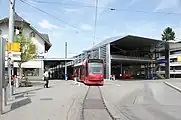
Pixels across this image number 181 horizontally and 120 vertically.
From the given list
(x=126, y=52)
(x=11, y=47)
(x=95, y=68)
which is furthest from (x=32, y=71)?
(x=11, y=47)

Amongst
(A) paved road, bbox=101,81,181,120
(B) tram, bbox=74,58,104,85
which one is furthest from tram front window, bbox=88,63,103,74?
(A) paved road, bbox=101,81,181,120

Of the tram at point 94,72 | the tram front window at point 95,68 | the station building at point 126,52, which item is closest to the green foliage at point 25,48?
the tram at point 94,72

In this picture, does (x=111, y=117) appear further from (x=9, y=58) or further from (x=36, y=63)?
(x=36, y=63)

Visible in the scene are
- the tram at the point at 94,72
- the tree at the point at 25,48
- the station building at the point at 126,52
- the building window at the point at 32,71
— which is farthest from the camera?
the station building at the point at 126,52

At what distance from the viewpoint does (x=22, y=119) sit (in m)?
9.72

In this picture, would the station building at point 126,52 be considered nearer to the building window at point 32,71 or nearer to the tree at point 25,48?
the building window at point 32,71

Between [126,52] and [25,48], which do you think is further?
[126,52]

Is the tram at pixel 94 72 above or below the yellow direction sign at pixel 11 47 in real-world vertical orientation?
below

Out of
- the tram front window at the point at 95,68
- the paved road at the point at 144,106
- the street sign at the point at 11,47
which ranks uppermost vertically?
the street sign at the point at 11,47

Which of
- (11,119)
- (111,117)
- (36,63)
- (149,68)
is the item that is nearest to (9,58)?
(11,119)

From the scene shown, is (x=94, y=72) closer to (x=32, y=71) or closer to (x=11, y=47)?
(x=11, y=47)

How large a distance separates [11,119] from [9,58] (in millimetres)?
7455

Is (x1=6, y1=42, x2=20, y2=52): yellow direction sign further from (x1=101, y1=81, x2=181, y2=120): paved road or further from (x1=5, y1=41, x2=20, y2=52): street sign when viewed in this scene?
(x1=101, y1=81, x2=181, y2=120): paved road

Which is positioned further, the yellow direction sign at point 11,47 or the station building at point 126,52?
the station building at point 126,52
